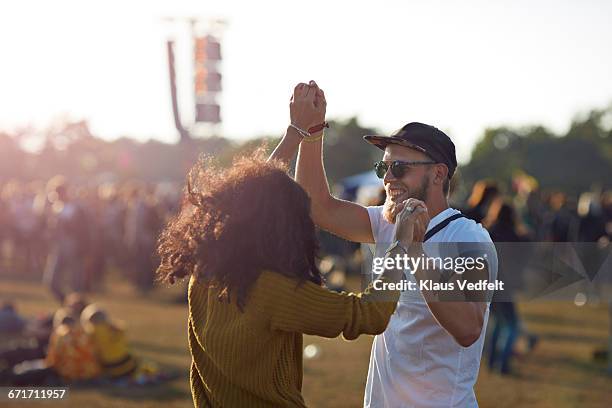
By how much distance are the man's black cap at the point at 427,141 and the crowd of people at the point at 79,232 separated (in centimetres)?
1027

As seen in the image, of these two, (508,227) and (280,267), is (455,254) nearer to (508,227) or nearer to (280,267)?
(280,267)

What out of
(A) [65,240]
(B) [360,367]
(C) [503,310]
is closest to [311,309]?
(C) [503,310]

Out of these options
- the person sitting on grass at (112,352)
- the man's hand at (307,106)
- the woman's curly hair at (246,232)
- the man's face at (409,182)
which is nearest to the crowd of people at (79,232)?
the person sitting on grass at (112,352)

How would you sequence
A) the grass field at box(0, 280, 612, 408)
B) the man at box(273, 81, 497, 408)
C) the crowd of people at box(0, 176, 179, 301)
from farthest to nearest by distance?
the crowd of people at box(0, 176, 179, 301), the grass field at box(0, 280, 612, 408), the man at box(273, 81, 497, 408)

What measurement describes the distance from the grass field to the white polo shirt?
496 centimetres

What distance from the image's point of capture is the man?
10.0 ft

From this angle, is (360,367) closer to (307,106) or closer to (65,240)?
(65,240)

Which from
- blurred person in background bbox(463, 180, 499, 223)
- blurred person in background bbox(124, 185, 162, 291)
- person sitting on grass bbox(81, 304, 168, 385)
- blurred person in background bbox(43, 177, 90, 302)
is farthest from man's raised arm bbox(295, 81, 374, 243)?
blurred person in background bbox(124, 185, 162, 291)

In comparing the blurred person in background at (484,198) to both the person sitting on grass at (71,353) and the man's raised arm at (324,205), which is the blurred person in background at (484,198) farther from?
the man's raised arm at (324,205)

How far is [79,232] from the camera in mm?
14242

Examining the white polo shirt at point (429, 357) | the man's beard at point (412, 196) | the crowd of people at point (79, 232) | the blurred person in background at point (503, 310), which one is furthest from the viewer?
the crowd of people at point (79, 232)

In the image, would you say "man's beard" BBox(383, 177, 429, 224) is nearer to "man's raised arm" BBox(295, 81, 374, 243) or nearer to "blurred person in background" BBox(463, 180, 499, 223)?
"man's raised arm" BBox(295, 81, 374, 243)

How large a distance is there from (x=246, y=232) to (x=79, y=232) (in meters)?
11.9

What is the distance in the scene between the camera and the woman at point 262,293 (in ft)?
9.12
